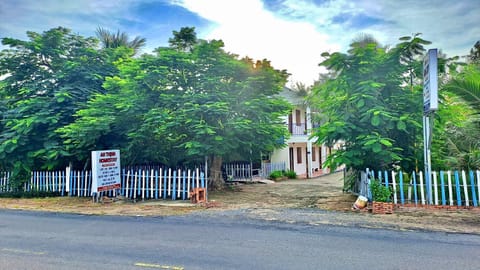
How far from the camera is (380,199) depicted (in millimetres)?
8875

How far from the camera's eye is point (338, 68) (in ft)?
34.1

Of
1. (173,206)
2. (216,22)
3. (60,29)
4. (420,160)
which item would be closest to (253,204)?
(173,206)

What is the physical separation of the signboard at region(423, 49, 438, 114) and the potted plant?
2.41m

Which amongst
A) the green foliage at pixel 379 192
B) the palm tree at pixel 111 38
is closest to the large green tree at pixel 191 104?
the green foliage at pixel 379 192

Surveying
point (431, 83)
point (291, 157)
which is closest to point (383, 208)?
point (431, 83)

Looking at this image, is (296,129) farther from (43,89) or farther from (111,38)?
(43,89)

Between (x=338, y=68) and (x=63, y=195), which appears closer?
(x=338, y=68)

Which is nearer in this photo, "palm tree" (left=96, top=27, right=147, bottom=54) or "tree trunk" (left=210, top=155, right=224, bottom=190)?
"tree trunk" (left=210, top=155, right=224, bottom=190)

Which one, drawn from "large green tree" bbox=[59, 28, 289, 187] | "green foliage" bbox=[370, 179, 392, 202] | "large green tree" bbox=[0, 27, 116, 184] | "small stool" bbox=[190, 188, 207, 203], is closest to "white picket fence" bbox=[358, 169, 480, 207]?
"green foliage" bbox=[370, 179, 392, 202]

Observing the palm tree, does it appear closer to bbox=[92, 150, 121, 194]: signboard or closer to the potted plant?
bbox=[92, 150, 121, 194]: signboard

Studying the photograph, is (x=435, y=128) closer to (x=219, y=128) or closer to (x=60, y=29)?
(x=219, y=128)

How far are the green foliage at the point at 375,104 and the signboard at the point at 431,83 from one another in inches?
28.8

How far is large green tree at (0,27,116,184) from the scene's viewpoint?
1388 centimetres

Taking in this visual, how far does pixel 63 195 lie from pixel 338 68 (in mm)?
12067
